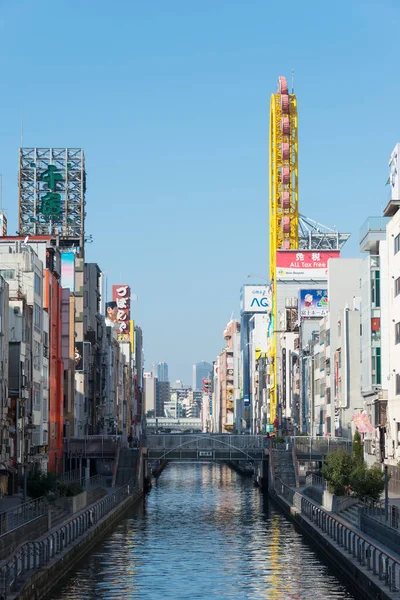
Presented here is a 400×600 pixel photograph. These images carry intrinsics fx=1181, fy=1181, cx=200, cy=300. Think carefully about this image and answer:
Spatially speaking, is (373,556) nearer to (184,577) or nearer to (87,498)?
(184,577)

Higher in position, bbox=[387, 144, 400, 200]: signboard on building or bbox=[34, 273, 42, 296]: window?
bbox=[387, 144, 400, 200]: signboard on building

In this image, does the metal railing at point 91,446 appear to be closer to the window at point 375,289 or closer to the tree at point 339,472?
the window at point 375,289

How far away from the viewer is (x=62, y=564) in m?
50.9

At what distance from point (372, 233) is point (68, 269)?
173 feet

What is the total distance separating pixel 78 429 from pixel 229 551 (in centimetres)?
8537

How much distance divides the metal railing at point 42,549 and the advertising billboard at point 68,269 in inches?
2747

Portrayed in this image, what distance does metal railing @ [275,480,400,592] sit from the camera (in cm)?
3931

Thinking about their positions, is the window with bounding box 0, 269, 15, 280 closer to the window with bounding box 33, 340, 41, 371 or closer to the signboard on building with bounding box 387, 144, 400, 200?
the window with bounding box 33, 340, 41, 371

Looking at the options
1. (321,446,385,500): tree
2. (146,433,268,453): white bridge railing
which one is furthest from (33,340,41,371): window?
(321,446,385,500): tree

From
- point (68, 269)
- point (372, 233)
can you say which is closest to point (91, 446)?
point (68, 269)

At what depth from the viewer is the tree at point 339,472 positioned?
73.6m

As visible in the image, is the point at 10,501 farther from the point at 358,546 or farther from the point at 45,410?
the point at 358,546

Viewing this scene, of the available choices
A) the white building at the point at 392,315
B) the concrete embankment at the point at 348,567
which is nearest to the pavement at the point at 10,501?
the concrete embankment at the point at 348,567

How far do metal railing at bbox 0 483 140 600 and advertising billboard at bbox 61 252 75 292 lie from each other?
69.8 meters
